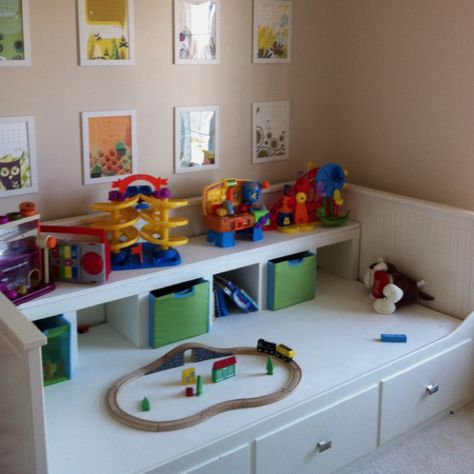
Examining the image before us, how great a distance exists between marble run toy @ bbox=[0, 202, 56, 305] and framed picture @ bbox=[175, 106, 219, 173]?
0.62 metres

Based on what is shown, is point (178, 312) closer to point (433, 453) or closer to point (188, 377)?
point (188, 377)

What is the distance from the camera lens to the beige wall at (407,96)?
7.66ft

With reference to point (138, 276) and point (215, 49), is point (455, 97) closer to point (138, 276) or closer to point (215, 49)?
point (215, 49)

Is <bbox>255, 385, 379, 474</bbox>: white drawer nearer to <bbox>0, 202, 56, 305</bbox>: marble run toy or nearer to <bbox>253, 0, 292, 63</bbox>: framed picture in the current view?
<bbox>0, 202, 56, 305</bbox>: marble run toy

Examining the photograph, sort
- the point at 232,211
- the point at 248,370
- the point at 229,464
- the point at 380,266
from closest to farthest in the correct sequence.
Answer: the point at 229,464
the point at 248,370
the point at 232,211
the point at 380,266

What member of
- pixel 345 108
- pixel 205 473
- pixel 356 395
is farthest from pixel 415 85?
pixel 205 473

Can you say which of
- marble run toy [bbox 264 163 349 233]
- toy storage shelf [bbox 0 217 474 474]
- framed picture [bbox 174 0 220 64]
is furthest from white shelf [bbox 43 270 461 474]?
framed picture [bbox 174 0 220 64]

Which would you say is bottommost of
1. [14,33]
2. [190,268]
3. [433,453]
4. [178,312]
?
[433,453]

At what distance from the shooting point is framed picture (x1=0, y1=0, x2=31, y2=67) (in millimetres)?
1902

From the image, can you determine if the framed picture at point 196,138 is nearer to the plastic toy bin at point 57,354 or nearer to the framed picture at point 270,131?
the framed picture at point 270,131

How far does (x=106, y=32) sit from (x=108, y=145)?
1.10 ft

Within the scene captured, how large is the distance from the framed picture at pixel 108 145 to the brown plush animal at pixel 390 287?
2.91 ft

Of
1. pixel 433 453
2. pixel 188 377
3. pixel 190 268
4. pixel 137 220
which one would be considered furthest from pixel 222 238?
pixel 433 453

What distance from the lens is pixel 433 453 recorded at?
2.08 meters
